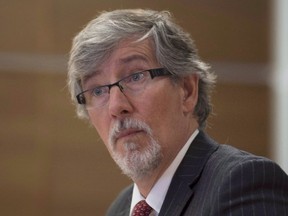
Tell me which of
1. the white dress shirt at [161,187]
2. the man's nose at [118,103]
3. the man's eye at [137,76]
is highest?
the man's eye at [137,76]

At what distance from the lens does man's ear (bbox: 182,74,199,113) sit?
2.35 metres

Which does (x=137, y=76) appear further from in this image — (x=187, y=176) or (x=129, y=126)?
(x=187, y=176)

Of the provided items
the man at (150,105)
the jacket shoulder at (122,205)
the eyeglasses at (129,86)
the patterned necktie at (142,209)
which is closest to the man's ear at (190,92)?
the man at (150,105)

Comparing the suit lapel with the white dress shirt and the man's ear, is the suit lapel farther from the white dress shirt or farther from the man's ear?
the man's ear

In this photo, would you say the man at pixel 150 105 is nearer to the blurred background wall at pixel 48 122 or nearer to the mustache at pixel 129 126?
the mustache at pixel 129 126

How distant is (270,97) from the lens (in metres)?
4.38

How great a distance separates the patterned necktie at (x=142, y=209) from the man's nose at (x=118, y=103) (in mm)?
353

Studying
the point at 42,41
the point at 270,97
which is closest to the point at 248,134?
the point at 270,97

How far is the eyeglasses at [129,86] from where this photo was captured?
222 cm

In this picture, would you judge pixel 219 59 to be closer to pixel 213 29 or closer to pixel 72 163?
pixel 213 29

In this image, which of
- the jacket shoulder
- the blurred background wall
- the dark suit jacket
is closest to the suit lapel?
the dark suit jacket

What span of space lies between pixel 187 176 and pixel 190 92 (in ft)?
1.23

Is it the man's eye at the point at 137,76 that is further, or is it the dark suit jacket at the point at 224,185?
the man's eye at the point at 137,76

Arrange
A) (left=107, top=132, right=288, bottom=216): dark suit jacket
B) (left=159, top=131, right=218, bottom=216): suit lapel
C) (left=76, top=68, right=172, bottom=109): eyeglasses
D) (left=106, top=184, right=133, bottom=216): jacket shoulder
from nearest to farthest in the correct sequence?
(left=107, top=132, right=288, bottom=216): dark suit jacket < (left=159, top=131, right=218, bottom=216): suit lapel < (left=76, top=68, right=172, bottom=109): eyeglasses < (left=106, top=184, right=133, bottom=216): jacket shoulder
